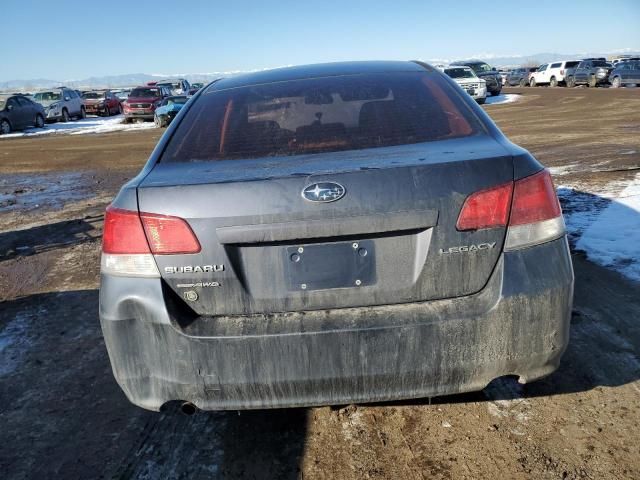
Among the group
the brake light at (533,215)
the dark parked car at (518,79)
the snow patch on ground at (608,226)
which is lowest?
the dark parked car at (518,79)

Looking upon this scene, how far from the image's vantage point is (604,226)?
17.5 feet

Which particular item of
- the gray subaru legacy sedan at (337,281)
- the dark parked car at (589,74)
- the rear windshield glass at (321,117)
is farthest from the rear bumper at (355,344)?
the dark parked car at (589,74)

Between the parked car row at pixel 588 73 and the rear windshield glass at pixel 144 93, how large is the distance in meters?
28.5

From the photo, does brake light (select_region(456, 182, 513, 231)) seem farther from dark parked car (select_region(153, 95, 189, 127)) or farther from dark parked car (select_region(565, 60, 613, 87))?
dark parked car (select_region(565, 60, 613, 87))

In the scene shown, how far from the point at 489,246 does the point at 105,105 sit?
39.3m

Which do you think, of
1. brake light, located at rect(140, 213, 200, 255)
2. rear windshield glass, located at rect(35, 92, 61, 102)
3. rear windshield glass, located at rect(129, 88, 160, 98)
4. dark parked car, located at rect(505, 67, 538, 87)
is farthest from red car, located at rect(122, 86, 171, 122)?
dark parked car, located at rect(505, 67, 538, 87)

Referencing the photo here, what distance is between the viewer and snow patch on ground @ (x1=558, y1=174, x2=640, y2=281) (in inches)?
177

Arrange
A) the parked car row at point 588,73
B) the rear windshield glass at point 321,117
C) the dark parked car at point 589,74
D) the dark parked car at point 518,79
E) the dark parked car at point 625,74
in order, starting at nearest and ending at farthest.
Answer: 1. the rear windshield glass at point 321,117
2. the dark parked car at point 625,74
3. the parked car row at point 588,73
4. the dark parked car at point 589,74
5. the dark parked car at point 518,79

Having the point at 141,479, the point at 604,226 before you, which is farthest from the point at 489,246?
the point at 604,226

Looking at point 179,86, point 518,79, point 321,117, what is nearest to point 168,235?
point 321,117

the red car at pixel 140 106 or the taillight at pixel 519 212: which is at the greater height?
the taillight at pixel 519 212

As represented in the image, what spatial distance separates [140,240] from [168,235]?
0.44 ft

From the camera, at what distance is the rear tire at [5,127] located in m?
25.4

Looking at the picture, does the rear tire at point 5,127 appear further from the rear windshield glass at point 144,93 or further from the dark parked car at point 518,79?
the dark parked car at point 518,79
